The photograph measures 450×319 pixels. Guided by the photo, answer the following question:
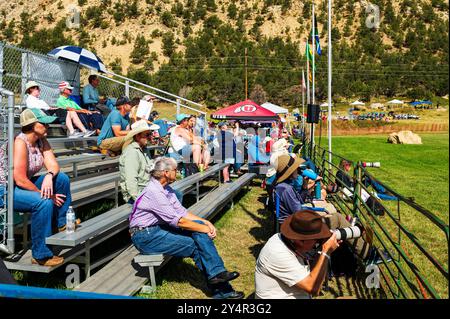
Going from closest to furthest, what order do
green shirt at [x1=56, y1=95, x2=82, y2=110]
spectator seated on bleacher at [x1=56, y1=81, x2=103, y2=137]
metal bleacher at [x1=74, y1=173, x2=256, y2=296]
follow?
1. metal bleacher at [x1=74, y1=173, x2=256, y2=296]
2. spectator seated on bleacher at [x1=56, y1=81, x2=103, y2=137]
3. green shirt at [x1=56, y1=95, x2=82, y2=110]

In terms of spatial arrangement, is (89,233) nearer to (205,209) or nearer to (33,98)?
(205,209)

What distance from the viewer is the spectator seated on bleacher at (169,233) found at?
4.15 m

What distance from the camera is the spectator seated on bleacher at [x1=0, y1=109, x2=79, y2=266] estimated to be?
12.4 feet

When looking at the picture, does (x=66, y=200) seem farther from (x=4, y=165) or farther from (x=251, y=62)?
(x=251, y=62)

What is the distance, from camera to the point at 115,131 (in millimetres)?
7035

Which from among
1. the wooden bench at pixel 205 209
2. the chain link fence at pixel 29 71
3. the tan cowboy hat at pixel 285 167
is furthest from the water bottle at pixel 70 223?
the chain link fence at pixel 29 71

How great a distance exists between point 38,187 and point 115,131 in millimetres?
2858

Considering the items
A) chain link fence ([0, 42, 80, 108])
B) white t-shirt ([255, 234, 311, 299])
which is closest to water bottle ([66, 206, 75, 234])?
white t-shirt ([255, 234, 311, 299])

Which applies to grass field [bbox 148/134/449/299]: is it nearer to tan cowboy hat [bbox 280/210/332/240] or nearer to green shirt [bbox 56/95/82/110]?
tan cowboy hat [bbox 280/210/332/240]

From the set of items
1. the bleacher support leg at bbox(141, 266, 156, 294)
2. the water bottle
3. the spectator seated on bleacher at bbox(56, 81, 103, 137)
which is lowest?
the bleacher support leg at bbox(141, 266, 156, 294)

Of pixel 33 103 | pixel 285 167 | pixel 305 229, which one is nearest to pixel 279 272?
pixel 305 229

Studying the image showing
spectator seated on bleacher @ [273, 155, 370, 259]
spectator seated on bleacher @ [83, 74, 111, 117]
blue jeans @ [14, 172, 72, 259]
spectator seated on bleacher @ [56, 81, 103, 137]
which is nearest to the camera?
blue jeans @ [14, 172, 72, 259]

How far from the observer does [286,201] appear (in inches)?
198

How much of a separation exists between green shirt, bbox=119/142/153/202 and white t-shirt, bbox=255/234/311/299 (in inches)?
86.9
